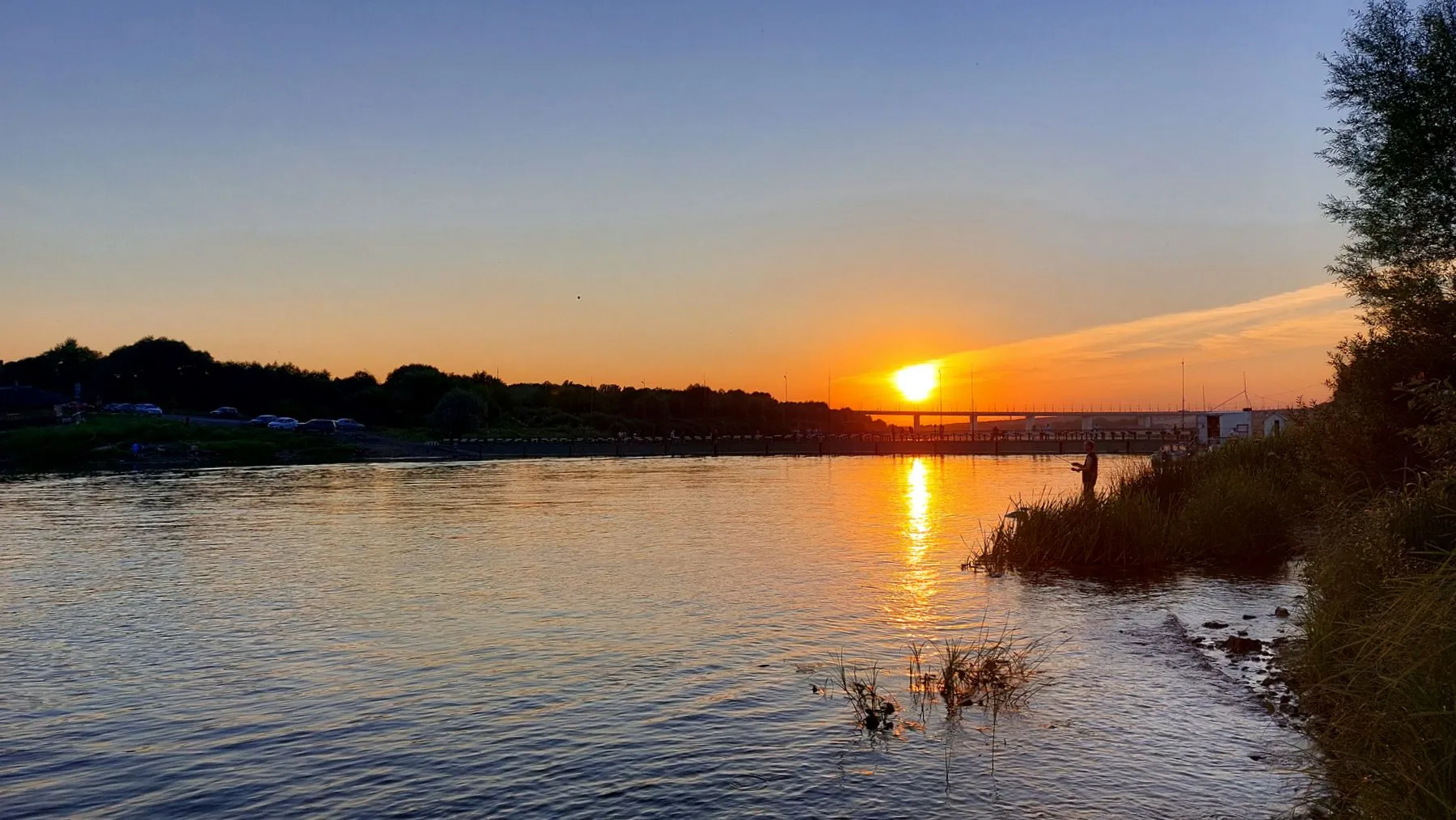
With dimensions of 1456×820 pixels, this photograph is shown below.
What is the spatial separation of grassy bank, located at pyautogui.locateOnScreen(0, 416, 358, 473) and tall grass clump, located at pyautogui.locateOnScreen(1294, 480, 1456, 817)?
331ft

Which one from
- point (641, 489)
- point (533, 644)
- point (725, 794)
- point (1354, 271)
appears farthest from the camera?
point (641, 489)

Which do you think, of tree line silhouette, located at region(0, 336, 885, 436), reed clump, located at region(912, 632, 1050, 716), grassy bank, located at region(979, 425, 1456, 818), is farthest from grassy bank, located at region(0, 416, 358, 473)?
reed clump, located at region(912, 632, 1050, 716)

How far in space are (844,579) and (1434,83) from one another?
66.4 ft

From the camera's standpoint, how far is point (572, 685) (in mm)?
16328

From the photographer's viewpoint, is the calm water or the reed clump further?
the reed clump

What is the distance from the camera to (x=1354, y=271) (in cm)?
2995

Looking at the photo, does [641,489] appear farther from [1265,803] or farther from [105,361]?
[105,361]

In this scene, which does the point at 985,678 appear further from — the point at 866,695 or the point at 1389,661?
the point at 1389,661

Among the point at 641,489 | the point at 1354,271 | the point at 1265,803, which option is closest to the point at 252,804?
the point at 1265,803

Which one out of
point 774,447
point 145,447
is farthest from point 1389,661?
point 774,447

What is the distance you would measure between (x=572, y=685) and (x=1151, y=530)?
18.8 metres

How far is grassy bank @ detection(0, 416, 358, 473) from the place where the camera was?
99500mm

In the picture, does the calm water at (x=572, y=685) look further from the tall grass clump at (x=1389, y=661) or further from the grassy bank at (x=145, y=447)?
the grassy bank at (x=145, y=447)

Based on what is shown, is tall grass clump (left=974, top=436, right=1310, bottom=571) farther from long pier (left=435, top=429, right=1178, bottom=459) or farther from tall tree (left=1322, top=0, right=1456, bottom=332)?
long pier (left=435, top=429, right=1178, bottom=459)
